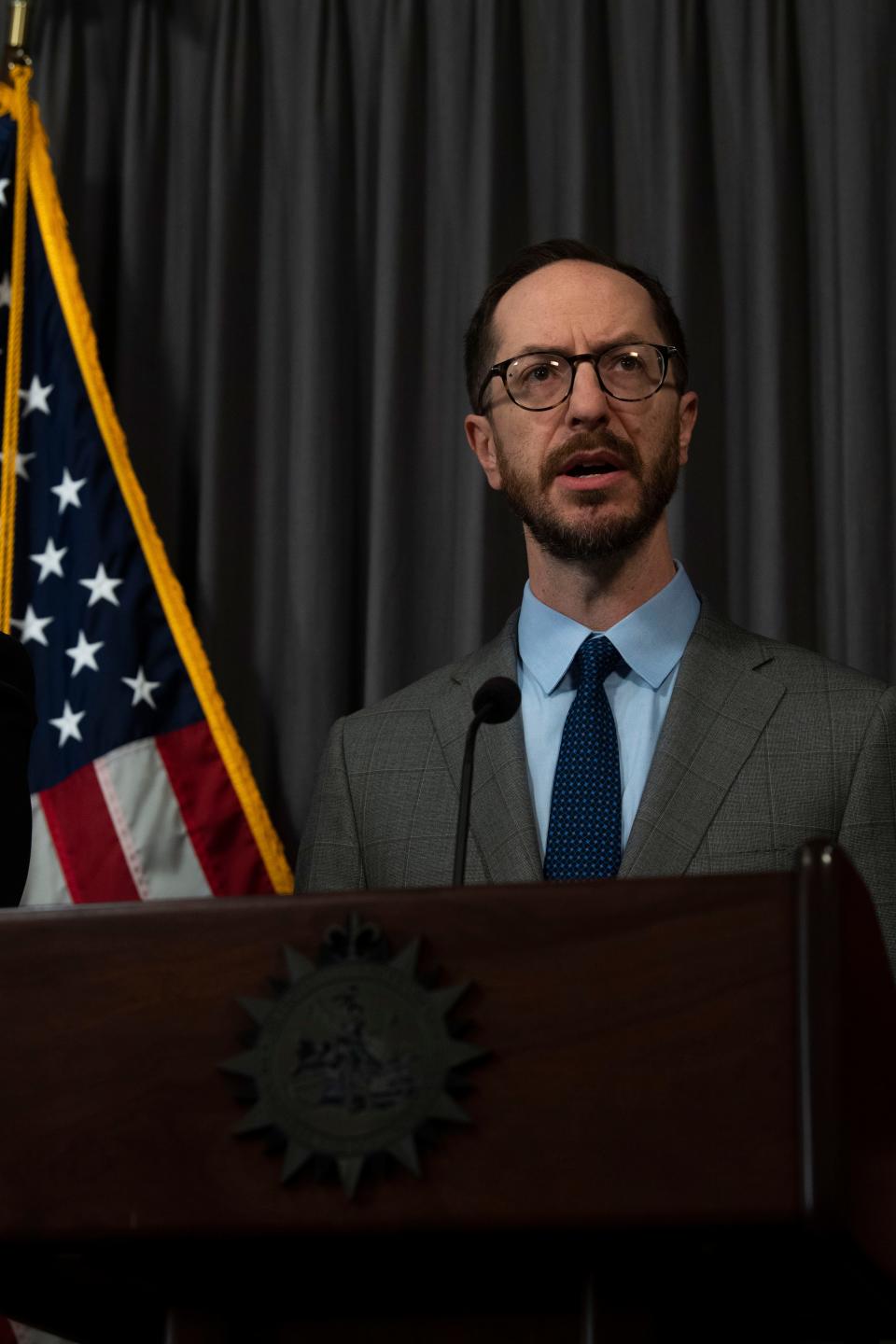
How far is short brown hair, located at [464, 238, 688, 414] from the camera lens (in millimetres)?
2250

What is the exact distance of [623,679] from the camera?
6.87ft

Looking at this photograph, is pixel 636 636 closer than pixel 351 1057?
No

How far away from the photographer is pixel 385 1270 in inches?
43.3

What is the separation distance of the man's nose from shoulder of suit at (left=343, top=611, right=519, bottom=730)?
298 millimetres

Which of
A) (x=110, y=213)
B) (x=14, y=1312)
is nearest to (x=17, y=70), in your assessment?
(x=110, y=213)

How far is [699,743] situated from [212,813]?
99cm

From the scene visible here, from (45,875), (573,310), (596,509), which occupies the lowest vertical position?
(45,875)

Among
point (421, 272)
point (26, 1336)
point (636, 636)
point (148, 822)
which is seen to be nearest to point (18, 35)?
point (421, 272)

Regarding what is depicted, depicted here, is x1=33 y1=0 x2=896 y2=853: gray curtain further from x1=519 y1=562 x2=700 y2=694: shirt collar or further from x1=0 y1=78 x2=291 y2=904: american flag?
x1=519 y1=562 x2=700 y2=694: shirt collar

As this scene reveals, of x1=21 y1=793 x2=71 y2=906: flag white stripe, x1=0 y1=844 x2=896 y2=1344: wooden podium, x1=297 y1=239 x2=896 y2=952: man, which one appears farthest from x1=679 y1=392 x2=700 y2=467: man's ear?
x1=0 y1=844 x2=896 y2=1344: wooden podium

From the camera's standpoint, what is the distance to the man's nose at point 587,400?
6.87 feet

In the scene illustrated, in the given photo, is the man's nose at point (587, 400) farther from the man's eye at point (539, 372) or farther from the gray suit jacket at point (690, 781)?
the gray suit jacket at point (690, 781)

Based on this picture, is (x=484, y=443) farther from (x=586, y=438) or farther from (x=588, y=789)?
(x=588, y=789)

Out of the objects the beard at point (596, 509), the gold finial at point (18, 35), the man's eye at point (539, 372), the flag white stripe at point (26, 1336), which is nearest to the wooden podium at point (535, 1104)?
the beard at point (596, 509)
